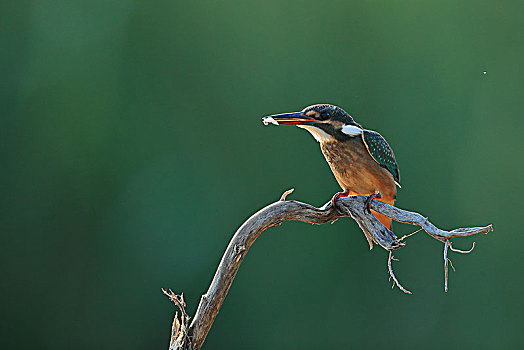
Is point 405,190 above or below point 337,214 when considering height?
below

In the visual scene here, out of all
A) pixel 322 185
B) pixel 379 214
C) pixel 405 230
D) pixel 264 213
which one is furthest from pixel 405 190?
pixel 264 213

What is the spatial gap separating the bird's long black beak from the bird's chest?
0.08 meters

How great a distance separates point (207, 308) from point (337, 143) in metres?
0.45

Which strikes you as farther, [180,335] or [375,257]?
[375,257]

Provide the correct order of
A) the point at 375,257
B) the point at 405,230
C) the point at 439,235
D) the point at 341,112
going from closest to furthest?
the point at 439,235, the point at 341,112, the point at 405,230, the point at 375,257

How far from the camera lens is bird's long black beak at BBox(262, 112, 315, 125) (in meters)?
1.12

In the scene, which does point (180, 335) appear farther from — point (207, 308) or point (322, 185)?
point (322, 185)

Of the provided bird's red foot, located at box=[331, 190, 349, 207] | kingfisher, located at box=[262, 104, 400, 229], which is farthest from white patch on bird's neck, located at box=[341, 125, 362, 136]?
bird's red foot, located at box=[331, 190, 349, 207]

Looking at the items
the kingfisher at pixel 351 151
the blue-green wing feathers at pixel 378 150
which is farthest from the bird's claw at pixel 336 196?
the blue-green wing feathers at pixel 378 150

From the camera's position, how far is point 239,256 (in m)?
1.09

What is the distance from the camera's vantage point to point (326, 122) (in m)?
1.16

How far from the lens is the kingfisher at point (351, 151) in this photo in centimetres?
116

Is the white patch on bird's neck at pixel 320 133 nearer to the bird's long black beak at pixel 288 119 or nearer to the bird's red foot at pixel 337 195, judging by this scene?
the bird's long black beak at pixel 288 119

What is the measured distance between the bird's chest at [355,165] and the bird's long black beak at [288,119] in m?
0.08
